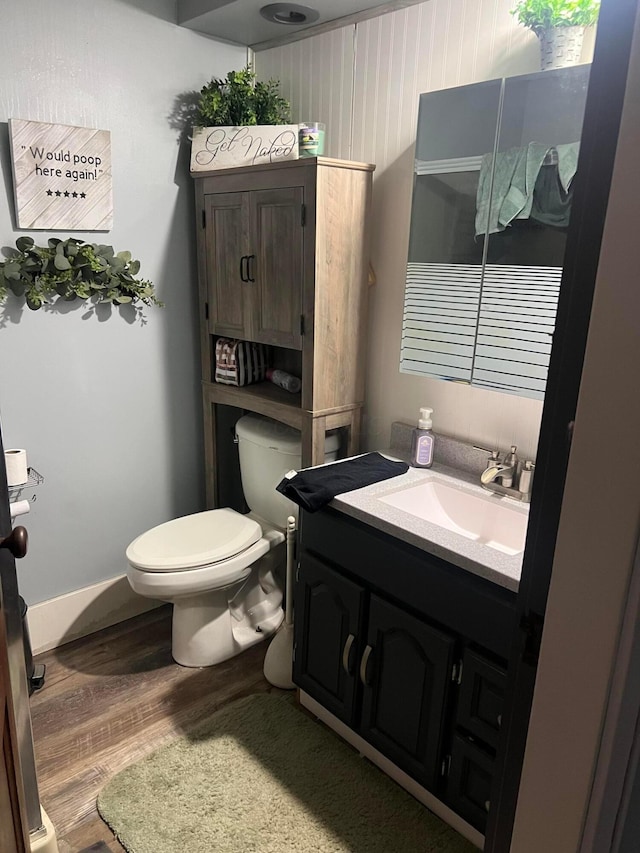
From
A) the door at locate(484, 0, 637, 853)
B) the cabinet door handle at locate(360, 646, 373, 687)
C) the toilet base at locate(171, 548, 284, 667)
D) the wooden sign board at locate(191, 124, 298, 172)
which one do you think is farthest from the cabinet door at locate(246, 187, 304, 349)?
the door at locate(484, 0, 637, 853)

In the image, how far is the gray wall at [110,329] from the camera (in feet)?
6.68

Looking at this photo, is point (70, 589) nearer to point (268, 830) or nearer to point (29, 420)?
point (29, 420)

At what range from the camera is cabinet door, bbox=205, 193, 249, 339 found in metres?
2.25

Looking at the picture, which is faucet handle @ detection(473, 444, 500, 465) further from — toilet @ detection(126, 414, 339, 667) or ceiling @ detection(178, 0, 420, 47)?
ceiling @ detection(178, 0, 420, 47)

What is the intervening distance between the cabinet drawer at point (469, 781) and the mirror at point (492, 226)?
2.98ft

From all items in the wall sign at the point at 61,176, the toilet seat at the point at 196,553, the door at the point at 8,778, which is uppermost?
the wall sign at the point at 61,176

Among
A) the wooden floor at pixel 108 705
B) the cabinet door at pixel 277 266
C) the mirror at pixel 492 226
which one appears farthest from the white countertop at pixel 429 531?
the wooden floor at pixel 108 705

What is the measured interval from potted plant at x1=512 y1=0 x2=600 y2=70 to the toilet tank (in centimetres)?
132

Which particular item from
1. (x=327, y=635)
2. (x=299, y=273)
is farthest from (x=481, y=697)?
(x=299, y=273)

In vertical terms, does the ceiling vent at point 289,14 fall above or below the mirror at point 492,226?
above

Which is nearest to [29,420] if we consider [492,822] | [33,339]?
[33,339]

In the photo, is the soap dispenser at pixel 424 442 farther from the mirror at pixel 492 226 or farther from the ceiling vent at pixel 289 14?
the ceiling vent at pixel 289 14

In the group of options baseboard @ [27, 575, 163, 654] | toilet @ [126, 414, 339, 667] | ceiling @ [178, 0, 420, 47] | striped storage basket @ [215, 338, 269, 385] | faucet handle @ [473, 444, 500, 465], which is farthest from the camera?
striped storage basket @ [215, 338, 269, 385]

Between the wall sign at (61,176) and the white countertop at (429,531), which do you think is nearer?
the white countertop at (429,531)
